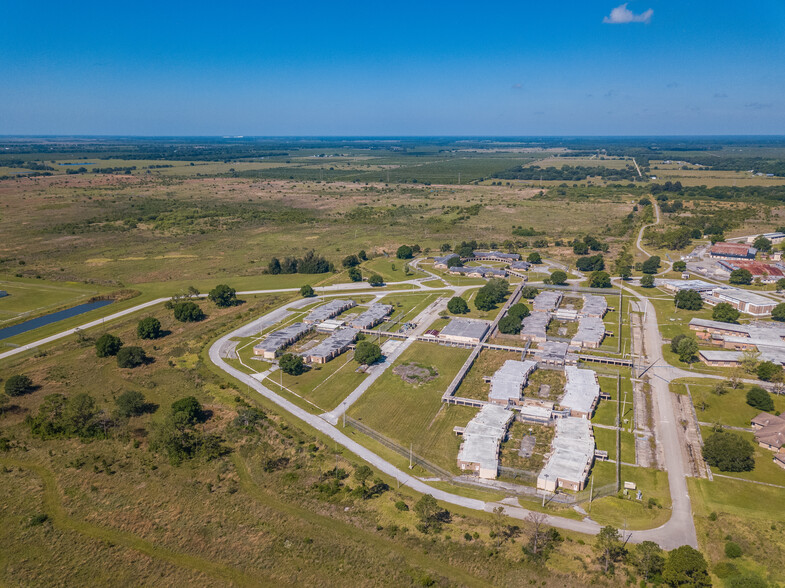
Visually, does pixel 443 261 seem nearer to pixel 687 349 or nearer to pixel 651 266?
pixel 651 266

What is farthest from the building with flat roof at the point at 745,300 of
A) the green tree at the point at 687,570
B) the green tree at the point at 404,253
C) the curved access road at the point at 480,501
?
the green tree at the point at 687,570

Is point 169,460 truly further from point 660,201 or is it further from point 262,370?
point 660,201

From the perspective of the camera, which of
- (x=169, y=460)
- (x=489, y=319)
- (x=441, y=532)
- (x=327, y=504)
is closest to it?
(x=441, y=532)

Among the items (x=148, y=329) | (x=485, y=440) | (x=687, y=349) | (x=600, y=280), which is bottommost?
(x=485, y=440)

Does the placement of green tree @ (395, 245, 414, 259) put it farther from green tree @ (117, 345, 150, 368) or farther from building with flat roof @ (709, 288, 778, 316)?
green tree @ (117, 345, 150, 368)

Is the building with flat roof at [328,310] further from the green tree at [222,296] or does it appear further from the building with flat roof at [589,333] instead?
the building with flat roof at [589,333]

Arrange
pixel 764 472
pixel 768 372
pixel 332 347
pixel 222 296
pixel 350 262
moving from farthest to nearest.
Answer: pixel 350 262 → pixel 222 296 → pixel 332 347 → pixel 768 372 → pixel 764 472

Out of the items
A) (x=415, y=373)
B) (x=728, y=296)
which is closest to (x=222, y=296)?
(x=415, y=373)

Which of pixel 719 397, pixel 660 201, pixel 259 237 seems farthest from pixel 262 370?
pixel 660 201

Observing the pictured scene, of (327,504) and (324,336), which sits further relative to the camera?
(324,336)
